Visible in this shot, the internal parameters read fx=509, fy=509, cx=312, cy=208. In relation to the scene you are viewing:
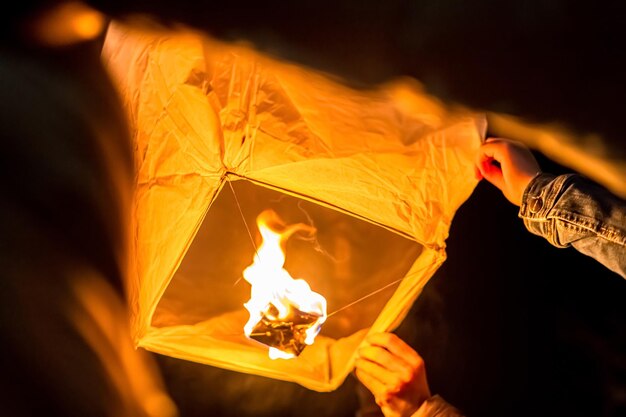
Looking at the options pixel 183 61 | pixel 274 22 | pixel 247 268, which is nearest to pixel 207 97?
pixel 183 61

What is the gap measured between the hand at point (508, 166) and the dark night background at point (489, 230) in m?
0.31

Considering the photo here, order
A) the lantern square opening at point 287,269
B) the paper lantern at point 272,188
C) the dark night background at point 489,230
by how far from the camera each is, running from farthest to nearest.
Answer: the dark night background at point 489,230, the lantern square opening at point 287,269, the paper lantern at point 272,188

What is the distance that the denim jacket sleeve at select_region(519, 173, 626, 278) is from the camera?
69 centimetres

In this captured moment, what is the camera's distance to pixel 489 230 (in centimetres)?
120

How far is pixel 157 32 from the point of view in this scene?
0.66 meters

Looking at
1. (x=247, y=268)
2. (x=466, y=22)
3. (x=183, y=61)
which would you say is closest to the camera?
(x=183, y=61)

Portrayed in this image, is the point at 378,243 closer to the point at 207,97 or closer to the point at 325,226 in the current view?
the point at 325,226

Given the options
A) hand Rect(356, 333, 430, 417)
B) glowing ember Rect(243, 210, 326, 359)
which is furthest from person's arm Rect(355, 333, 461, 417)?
glowing ember Rect(243, 210, 326, 359)

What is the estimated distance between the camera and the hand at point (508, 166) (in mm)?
710

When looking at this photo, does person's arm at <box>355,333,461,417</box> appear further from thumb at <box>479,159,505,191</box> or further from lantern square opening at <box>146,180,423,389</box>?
thumb at <box>479,159,505,191</box>

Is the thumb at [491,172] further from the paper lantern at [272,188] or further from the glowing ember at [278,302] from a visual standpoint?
the glowing ember at [278,302]

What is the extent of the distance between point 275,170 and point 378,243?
0.78 ft

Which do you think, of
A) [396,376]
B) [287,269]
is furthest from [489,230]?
[287,269]

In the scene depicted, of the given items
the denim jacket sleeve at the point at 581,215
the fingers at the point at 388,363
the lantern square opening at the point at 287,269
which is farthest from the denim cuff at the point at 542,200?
the fingers at the point at 388,363
